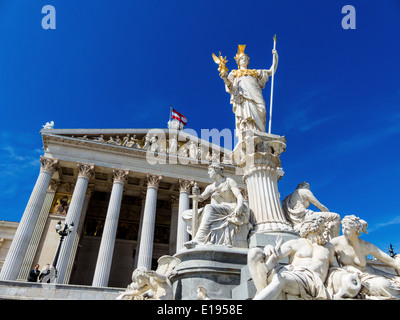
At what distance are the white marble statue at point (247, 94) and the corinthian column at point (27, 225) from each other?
18881mm

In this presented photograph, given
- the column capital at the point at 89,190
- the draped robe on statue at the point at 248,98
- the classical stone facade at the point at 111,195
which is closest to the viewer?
the draped robe on statue at the point at 248,98

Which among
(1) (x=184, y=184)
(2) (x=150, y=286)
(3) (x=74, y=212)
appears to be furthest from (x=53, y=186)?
(2) (x=150, y=286)

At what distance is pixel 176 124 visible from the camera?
102 ft

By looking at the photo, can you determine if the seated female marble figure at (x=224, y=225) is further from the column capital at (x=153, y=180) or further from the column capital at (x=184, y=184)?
the column capital at (x=184, y=184)

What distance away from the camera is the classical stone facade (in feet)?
73.5

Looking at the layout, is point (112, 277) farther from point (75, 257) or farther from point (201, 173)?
point (201, 173)

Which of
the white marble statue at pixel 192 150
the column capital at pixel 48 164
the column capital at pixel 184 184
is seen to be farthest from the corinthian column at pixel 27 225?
the white marble statue at pixel 192 150

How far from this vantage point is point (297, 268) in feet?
13.1

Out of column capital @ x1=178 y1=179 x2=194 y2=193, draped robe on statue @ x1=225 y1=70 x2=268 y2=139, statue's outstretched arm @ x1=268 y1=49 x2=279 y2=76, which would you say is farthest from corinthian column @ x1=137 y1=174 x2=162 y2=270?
statue's outstretched arm @ x1=268 y1=49 x2=279 y2=76

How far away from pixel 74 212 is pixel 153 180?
6912 mm

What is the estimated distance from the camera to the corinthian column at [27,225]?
62.8 feet

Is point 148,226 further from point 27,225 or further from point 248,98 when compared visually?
point 248,98
